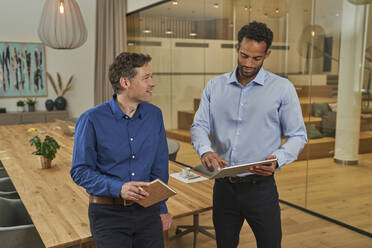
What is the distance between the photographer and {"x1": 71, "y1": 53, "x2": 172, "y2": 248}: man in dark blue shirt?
163cm

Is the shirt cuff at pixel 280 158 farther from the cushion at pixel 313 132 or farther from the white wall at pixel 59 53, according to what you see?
the white wall at pixel 59 53

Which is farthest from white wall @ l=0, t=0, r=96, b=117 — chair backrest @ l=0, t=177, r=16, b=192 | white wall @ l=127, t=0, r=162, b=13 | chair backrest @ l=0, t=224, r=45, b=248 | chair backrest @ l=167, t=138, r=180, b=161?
chair backrest @ l=0, t=224, r=45, b=248

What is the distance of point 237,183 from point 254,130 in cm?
28

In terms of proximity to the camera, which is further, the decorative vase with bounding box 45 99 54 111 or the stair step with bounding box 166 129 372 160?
the decorative vase with bounding box 45 99 54 111

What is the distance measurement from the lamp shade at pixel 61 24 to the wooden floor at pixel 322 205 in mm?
2730

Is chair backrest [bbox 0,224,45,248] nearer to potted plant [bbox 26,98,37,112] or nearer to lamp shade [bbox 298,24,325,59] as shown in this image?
lamp shade [bbox 298,24,325,59]

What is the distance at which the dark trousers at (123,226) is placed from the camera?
1.65 meters

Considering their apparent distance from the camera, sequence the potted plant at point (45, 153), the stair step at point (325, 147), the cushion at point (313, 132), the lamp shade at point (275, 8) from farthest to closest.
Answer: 1. the lamp shade at point (275, 8)
2. the cushion at point (313, 132)
3. the stair step at point (325, 147)
4. the potted plant at point (45, 153)

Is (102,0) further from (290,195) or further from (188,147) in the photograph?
(290,195)

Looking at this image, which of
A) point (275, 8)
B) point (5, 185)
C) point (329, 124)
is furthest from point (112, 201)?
point (275, 8)

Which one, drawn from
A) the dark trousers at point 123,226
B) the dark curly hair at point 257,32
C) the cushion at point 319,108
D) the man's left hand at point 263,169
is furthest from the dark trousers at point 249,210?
the cushion at point 319,108

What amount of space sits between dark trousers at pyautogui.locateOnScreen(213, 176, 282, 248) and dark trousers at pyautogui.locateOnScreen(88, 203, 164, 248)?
394 millimetres

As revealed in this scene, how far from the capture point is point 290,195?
4.08m

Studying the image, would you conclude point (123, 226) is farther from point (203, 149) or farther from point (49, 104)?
point (49, 104)
